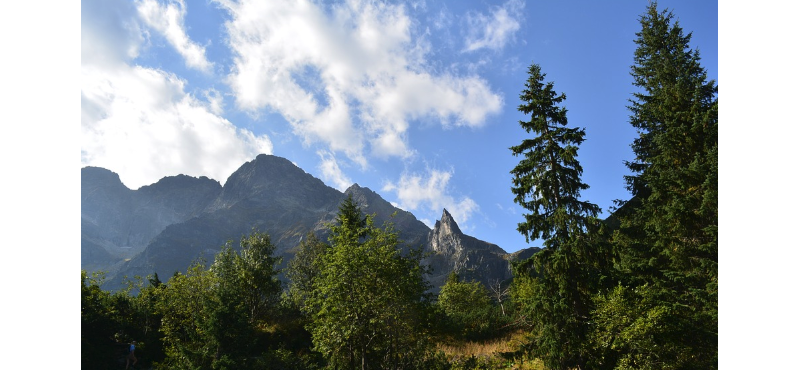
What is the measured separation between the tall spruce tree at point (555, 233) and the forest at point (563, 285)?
5 cm

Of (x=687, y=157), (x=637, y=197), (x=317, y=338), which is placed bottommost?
(x=317, y=338)

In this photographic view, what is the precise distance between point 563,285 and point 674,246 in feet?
16.4

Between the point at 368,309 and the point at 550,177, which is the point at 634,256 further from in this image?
the point at 368,309

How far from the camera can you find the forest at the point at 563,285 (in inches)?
468

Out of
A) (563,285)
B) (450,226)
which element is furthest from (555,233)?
(450,226)

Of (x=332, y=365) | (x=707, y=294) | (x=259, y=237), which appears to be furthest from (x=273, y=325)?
(x=707, y=294)

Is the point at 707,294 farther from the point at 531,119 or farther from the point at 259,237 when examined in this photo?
the point at 259,237

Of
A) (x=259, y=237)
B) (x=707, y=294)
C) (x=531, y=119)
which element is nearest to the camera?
(x=707, y=294)

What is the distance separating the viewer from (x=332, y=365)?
14.0 m

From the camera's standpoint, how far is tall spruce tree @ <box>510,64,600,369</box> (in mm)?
13031

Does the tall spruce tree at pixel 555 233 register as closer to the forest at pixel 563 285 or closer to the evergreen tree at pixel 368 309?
the forest at pixel 563 285

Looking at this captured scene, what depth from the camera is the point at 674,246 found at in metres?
13.9

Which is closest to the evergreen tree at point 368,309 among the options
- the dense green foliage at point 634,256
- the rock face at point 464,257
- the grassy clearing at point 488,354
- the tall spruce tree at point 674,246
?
the grassy clearing at point 488,354
